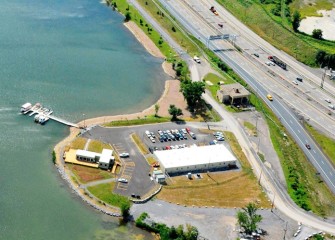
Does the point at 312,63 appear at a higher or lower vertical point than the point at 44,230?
higher

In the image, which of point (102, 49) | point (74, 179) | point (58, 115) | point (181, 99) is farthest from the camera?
point (102, 49)

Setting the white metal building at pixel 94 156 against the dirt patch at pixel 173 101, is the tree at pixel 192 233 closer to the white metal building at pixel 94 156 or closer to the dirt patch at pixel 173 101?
the white metal building at pixel 94 156

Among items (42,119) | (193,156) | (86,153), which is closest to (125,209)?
(86,153)

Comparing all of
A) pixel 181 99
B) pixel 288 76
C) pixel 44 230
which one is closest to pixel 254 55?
pixel 288 76

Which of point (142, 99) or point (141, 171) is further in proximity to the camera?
point (142, 99)

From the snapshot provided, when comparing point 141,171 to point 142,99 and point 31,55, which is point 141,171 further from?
point 31,55

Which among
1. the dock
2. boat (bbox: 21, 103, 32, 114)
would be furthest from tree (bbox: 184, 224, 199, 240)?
boat (bbox: 21, 103, 32, 114)

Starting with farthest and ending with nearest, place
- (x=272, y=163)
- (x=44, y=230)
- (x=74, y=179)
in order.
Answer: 1. (x=272, y=163)
2. (x=74, y=179)
3. (x=44, y=230)
